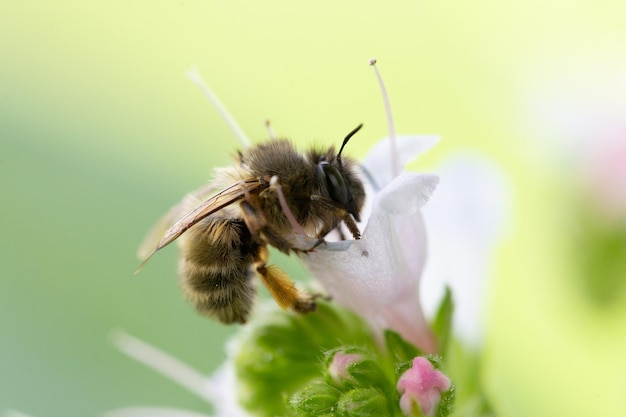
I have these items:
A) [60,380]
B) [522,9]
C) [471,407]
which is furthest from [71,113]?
[471,407]

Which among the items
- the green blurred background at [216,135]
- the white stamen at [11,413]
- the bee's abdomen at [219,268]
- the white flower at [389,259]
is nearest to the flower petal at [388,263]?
the white flower at [389,259]

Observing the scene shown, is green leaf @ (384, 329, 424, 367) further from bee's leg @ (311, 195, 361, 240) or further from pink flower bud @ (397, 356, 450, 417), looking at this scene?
bee's leg @ (311, 195, 361, 240)

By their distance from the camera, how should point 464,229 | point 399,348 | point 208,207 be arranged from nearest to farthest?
point 208,207 → point 399,348 → point 464,229

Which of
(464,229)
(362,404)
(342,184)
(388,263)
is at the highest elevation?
(342,184)

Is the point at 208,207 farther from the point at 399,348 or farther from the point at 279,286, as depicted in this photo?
the point at 399,348

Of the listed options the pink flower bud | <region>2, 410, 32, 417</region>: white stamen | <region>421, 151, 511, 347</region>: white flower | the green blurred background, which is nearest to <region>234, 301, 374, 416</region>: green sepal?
the pink flower bud

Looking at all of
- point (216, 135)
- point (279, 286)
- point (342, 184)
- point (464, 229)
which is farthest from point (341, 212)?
point (216, 135)

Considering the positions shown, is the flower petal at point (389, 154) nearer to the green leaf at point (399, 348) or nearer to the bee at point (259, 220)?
the bee at point (259, 220)
